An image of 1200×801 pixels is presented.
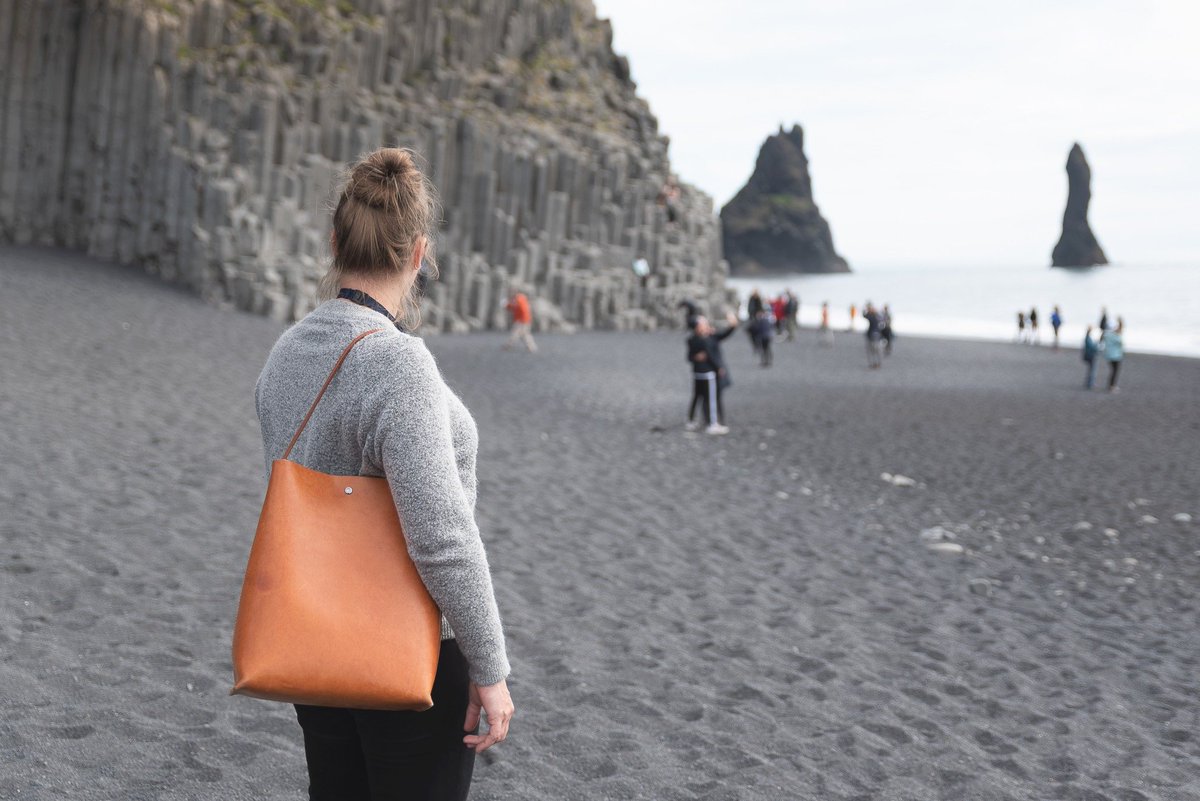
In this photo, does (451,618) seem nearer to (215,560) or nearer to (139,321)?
(215,560)

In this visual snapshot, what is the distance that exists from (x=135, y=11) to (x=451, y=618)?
33557 mm

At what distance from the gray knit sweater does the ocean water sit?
56137 millimetres

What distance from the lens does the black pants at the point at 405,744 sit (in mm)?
2363

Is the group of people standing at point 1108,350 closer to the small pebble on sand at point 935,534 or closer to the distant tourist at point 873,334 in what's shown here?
the distant tourist at point 873,334

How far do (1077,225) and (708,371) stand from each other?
194489 mm

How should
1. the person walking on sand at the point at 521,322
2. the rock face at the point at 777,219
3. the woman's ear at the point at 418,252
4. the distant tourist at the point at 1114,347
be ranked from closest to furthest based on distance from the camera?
the woman's ear at the point at 418,252, the distant tourist at the point at 1114,347, the person walking on sand at the point at 521,322, the rock face at the point at 777,219

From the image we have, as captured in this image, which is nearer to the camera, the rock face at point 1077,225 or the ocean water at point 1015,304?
the ocean water at point 1015,304

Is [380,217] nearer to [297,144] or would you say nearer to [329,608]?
[329,608]

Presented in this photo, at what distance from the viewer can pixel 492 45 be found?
147ft

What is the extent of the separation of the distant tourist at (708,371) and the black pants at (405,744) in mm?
14662

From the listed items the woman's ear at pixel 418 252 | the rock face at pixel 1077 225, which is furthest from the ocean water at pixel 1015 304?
the woman's ear at pixel 418 252

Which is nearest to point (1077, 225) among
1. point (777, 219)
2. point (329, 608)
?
point (777, 219)

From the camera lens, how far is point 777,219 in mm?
183000

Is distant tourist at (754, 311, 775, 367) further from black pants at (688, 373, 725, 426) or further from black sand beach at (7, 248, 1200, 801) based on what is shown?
black pants at (688, 373, 725, 426)
